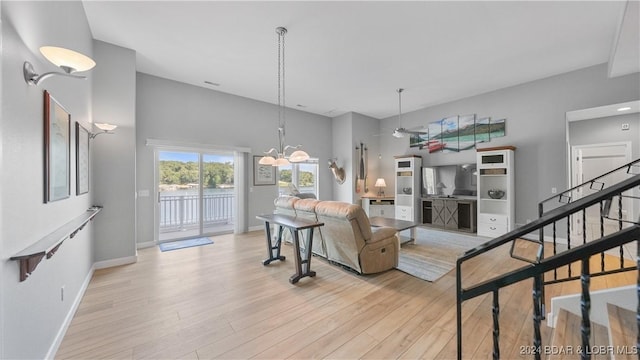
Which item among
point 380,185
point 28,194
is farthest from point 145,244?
point 380,185

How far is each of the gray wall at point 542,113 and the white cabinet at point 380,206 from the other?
2.38 m

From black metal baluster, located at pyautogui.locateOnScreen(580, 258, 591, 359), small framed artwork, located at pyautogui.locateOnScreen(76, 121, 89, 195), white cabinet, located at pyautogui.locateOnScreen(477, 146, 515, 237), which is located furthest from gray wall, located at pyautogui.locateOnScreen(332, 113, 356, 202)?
black metal baluster, located at pyautogui.locateOnScreen(580, 258, 591, 359)

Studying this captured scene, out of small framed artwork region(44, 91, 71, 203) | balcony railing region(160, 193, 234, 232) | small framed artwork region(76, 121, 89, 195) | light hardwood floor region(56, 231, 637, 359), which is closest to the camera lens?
A: small framed artwork region(44, 91, 71, 203)

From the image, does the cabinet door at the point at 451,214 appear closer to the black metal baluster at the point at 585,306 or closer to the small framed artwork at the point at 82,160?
the black metal baluster at the point at 585,306

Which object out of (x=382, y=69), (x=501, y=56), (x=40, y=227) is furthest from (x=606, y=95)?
(x=40, y=227)

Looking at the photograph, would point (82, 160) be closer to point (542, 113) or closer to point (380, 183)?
point (380, 183)

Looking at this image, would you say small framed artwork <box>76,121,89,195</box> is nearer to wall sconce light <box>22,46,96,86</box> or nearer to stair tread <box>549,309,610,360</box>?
wall sconce light <box>22,46,96,86</box>

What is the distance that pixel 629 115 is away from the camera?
529 centimetres

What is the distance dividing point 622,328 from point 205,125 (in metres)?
6.37

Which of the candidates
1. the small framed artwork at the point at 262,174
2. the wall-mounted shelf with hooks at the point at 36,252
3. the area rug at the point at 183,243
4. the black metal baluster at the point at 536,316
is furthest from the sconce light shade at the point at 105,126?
the black metal baluster at the point at 536,316

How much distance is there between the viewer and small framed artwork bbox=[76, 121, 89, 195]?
269 cm

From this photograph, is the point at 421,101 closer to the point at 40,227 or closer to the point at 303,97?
the point at 303,97

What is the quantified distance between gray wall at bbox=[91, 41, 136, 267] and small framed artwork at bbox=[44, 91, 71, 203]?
1.55 m

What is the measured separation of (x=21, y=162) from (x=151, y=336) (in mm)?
1639
